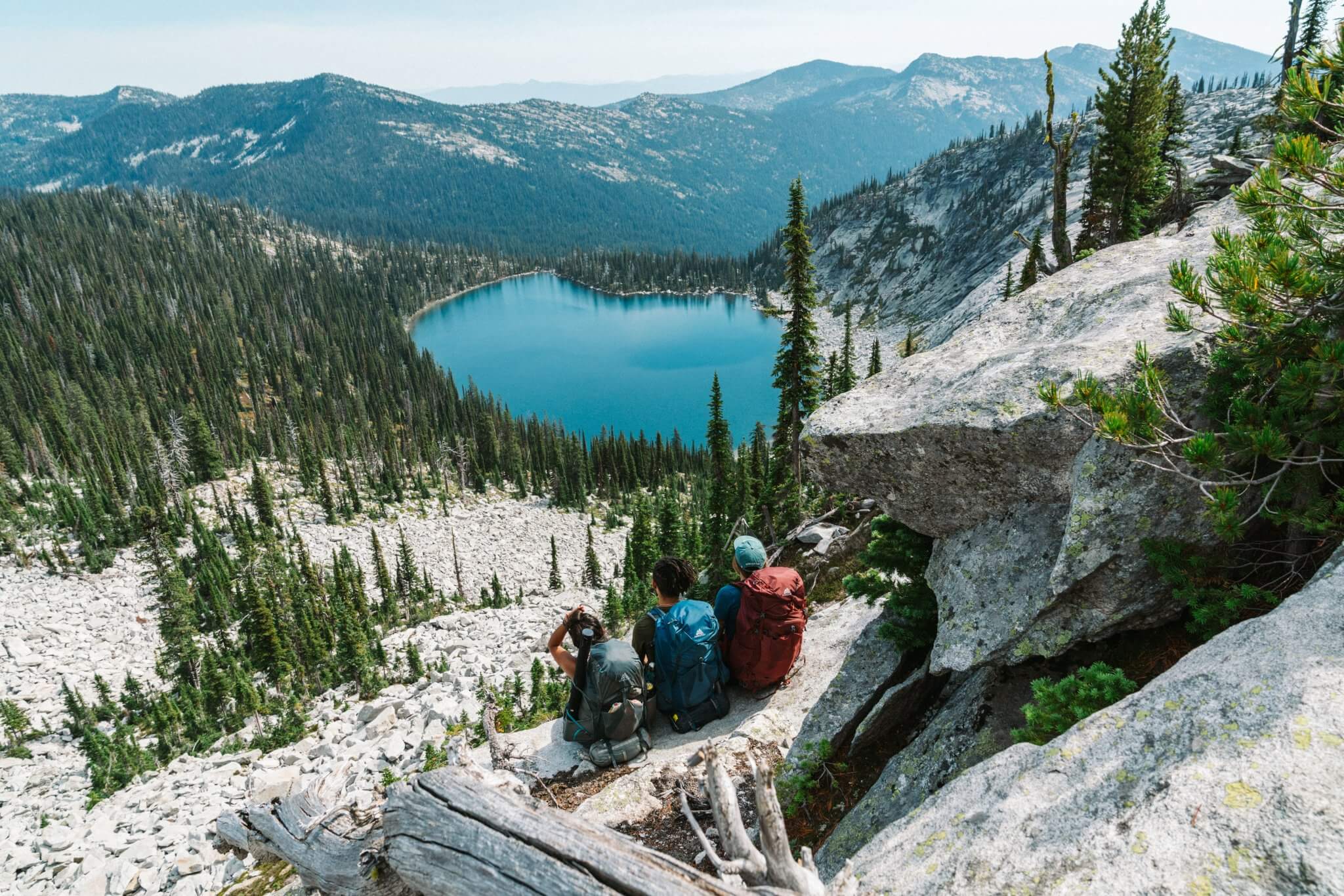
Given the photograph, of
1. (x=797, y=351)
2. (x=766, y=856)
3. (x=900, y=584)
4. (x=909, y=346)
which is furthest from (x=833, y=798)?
(x=909, y=346)

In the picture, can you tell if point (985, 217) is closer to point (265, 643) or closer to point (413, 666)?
point (413, 666)

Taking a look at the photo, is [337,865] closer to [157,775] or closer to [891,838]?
[891,838]

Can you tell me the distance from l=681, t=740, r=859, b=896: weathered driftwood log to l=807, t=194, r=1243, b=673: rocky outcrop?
3.57 meters

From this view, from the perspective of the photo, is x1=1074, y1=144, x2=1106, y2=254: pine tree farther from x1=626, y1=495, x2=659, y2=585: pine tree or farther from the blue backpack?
x1=626, y1=495, x2=659, y2=585: pine tree

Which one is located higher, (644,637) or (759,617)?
(759,617)

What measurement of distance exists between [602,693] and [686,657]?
1.17 meters

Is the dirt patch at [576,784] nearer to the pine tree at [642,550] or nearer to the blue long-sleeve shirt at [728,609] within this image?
the blue long-sleeve shirt at [728,609]

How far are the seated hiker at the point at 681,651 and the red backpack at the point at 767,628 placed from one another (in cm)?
35

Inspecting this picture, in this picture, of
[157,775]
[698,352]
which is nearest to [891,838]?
[157,775]

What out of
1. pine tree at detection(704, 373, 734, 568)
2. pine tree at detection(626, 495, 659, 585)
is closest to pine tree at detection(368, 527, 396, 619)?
pine tree at detection(626, 495, 659, 585)

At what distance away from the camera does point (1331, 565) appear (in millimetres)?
4395

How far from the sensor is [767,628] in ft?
27.2

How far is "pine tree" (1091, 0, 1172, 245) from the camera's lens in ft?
75.3

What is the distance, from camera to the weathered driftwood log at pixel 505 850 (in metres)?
3.34
